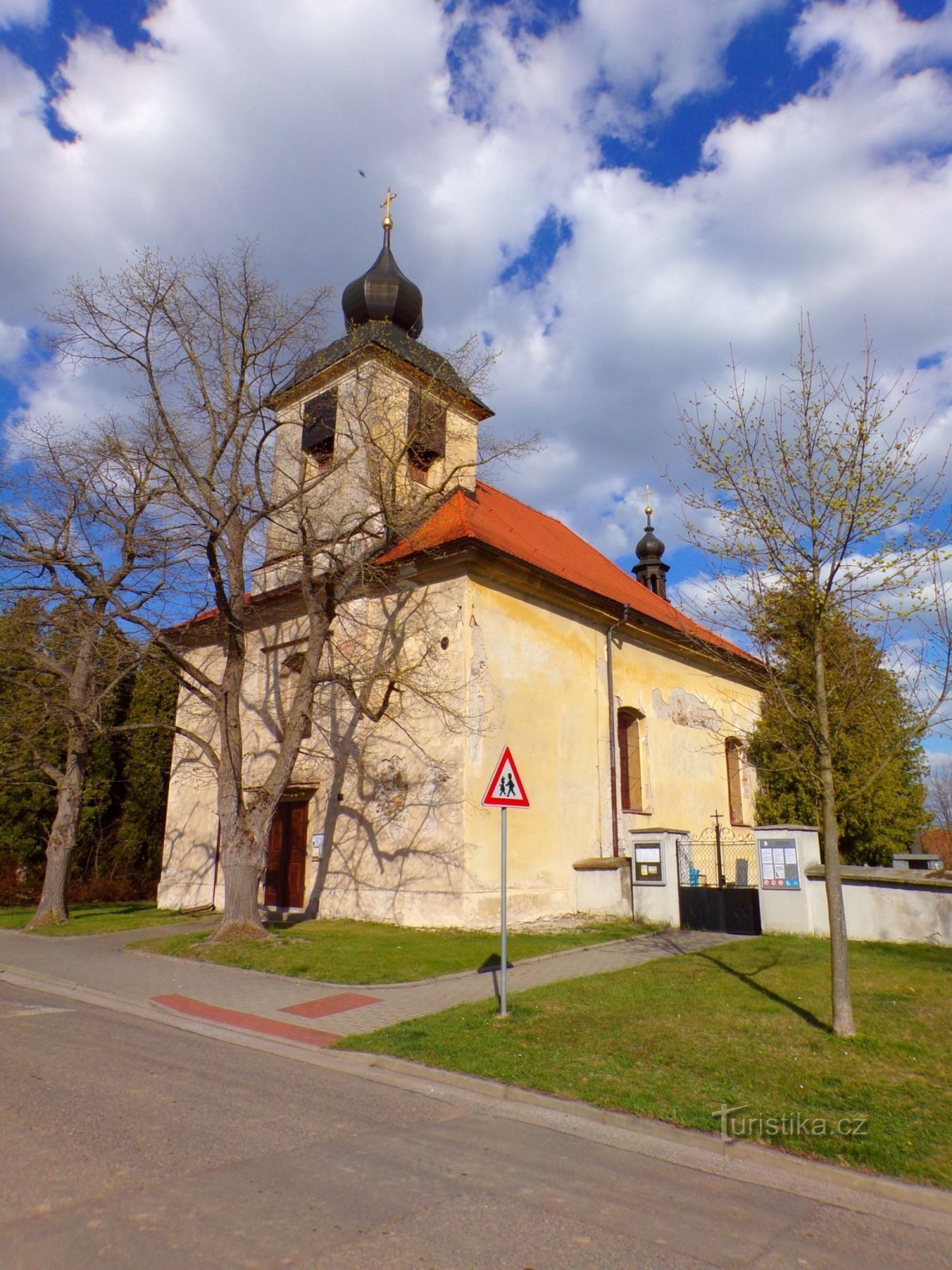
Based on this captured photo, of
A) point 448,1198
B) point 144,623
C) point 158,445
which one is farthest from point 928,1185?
point 158,445

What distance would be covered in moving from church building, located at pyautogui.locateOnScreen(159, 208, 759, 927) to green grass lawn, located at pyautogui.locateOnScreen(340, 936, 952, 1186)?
508 cm

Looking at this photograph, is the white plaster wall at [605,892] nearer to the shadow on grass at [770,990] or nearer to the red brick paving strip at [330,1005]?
the shadow on grass at [770,990]

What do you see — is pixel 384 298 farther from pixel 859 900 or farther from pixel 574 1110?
pixel 574 1110

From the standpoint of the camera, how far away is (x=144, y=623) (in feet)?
44.9

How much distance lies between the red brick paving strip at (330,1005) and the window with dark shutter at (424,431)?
28.5 ft

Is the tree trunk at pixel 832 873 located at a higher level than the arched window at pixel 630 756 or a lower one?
lower

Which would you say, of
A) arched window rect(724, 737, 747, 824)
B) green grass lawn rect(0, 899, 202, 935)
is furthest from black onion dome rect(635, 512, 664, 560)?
green grass lawn rect(0, 899, 202, 935)

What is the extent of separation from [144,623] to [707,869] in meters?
15.2

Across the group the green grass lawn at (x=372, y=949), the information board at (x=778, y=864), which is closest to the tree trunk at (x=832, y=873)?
the green grass lawn at (x=372, y=949)

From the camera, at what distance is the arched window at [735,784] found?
24906 millimetres

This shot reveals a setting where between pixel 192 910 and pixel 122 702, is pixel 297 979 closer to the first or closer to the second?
pixel 192 910

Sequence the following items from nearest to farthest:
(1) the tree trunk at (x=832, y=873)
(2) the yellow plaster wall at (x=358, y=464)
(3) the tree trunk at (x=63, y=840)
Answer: (1) the tree trunk at (x=832, y=873) → (2) the yellow plaster wall at (x=358, y=464) → (3) the tree trunk at (x=63, y=840)

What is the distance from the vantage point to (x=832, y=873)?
24.3ft

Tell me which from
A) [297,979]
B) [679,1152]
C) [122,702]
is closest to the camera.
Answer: [679,1152]
